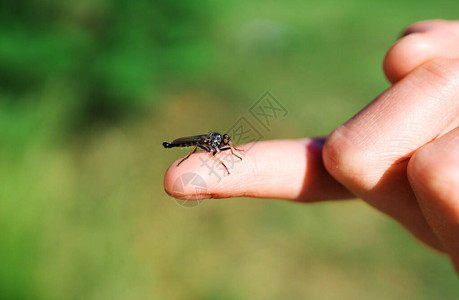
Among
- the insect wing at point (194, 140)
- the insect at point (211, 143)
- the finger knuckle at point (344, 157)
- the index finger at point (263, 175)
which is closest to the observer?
the finger knuckle at point (344, 157)

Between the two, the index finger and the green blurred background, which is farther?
the green blurred background

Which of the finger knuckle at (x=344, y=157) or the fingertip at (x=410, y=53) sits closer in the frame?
the finger knuckle at (x=344, y=157)

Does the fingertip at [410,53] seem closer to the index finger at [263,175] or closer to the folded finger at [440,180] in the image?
the folded finger at [440,180]

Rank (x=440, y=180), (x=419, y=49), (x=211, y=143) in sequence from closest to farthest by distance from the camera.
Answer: (x=440, y=180) < (x=419, y=49) < (x=211, y=143)

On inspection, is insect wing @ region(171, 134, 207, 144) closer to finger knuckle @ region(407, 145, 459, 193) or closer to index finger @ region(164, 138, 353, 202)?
index finger @ region(164, 138, 353, 202)

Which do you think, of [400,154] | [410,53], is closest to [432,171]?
[400,154]

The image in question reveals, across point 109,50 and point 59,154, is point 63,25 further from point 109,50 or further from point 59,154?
point 59,154

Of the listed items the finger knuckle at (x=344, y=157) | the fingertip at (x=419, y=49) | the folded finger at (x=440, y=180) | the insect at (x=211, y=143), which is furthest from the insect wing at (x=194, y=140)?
the folded finger at (x=440, y=180)

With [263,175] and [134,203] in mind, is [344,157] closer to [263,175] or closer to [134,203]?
[263,175]

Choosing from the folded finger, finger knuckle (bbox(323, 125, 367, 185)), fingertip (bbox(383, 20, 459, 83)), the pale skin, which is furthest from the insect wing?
the folded finger
